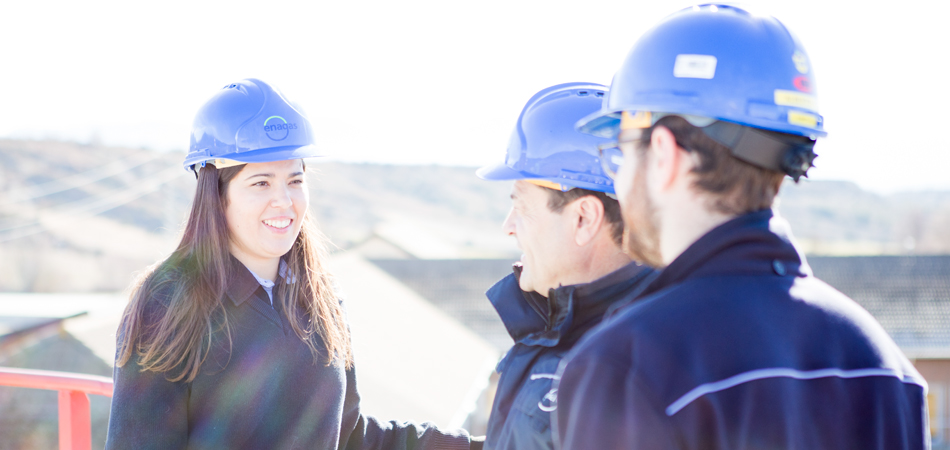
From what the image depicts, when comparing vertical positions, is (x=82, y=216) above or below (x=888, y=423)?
below

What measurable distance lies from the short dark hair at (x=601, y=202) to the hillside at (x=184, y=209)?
19723 millimetres

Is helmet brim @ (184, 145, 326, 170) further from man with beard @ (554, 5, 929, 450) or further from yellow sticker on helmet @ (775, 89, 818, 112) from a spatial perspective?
yellow sticker on helmet @ (775, 89, 818, 112)

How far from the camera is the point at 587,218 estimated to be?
6.68ft

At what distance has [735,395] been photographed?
1.10 m

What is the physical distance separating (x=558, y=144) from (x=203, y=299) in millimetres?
1317

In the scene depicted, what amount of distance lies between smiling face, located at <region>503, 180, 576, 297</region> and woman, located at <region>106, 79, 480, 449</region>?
0.95m

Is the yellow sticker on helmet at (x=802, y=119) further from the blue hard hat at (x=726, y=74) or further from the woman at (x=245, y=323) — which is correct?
the woman at (x=245, y=323)

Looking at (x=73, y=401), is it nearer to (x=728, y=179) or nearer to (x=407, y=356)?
(x=728, y=179)

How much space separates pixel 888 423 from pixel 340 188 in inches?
3710

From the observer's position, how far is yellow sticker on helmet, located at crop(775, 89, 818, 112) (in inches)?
55.6

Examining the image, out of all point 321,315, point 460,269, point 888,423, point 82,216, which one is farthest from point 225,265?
point 82,216

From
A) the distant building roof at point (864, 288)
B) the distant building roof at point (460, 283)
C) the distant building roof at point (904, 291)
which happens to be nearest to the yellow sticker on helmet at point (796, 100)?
the distant building roof at point (864, 288)

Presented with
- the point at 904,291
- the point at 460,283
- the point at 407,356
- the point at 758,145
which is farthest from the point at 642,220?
the point at 904,291

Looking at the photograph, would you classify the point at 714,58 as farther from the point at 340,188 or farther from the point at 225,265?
the point at 340,188
